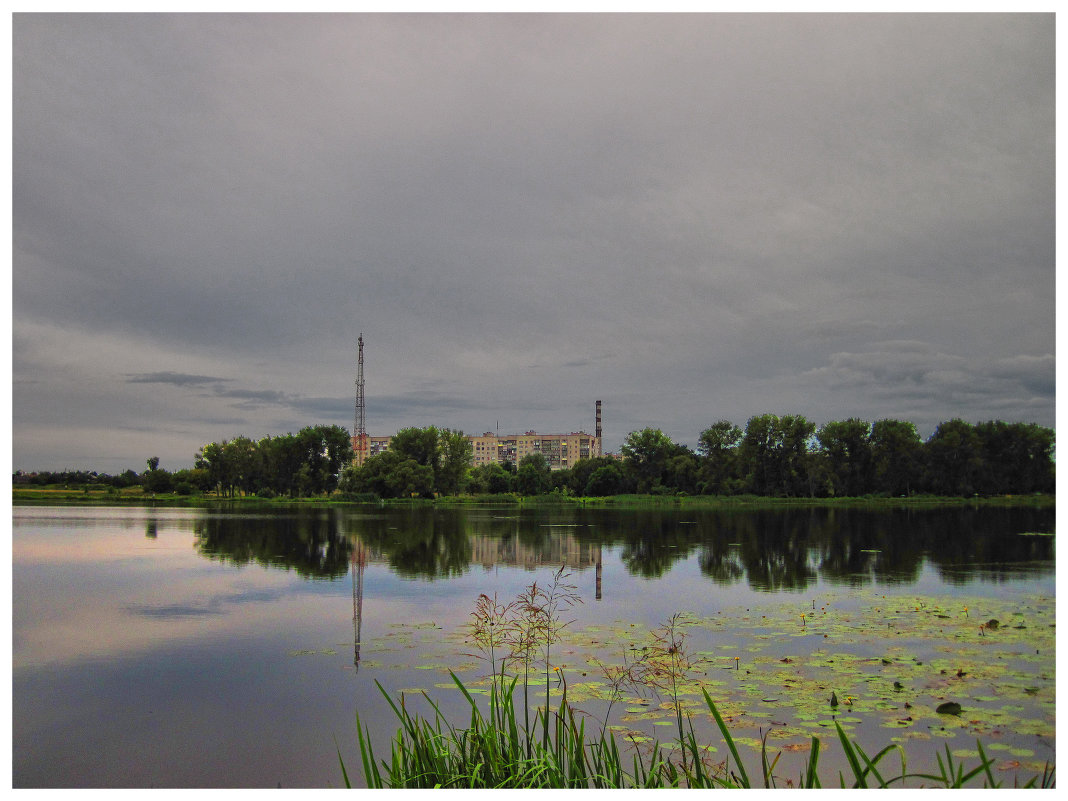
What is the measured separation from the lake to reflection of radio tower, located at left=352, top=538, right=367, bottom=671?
0.06m

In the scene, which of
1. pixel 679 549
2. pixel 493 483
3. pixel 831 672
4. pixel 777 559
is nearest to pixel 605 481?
pixel 493 483

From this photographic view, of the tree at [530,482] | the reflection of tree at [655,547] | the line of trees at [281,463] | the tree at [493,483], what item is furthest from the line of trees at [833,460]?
the line of trees at [281,463]

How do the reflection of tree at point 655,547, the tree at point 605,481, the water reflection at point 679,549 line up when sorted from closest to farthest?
the water reflection at point 679,549
the reflection of tree at point 655,547
the tree at point 605,481

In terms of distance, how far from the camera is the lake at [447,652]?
15.1ft

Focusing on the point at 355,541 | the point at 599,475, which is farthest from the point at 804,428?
the point at 355,541

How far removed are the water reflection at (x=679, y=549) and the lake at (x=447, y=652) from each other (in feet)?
0.59

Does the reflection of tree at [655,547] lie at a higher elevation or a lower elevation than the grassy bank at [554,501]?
higher

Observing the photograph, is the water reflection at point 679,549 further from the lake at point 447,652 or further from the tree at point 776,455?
the tree at point 776,455

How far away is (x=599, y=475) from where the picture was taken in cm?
7300

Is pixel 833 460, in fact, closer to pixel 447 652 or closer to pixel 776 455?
pixel 776 455

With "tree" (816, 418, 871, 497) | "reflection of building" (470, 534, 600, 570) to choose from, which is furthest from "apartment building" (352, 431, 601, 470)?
"reflection of building" (470, 534, 600, 570)

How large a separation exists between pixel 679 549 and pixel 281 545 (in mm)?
9674

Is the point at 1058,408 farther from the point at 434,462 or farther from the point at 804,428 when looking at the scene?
the point at 434,462

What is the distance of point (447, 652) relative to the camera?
676 centimetres
